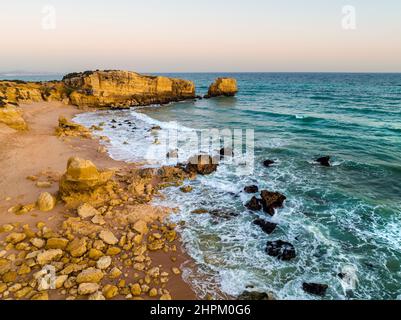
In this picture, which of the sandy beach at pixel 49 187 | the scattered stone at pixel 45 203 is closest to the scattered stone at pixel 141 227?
the sandy beach at pixel 49 187

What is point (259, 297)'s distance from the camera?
693 cm

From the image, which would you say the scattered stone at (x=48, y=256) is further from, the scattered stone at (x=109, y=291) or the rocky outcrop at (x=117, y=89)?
the rocky outcrop at (x=117, y=89)

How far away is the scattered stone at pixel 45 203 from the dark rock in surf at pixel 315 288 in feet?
33.0

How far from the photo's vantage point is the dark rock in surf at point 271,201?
37.6 feet

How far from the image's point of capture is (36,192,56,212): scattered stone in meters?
10.2

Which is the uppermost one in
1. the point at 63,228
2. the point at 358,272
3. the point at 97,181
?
the point at 97,181

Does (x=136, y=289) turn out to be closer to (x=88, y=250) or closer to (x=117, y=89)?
(x=88, y=250)

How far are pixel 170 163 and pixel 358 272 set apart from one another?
479 inches

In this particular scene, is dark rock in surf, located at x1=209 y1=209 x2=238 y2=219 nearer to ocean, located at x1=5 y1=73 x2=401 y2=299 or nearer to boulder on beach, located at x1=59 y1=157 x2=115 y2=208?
ocean, located at x1=5 y1=73 x2=401 y2=299

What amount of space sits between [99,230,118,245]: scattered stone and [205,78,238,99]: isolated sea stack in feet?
191

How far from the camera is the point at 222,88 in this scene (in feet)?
214
